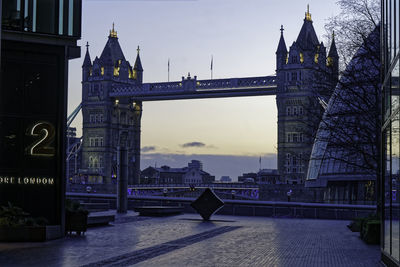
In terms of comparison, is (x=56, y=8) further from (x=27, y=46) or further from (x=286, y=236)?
(x=286, y=236)

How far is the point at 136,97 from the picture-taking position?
469ft

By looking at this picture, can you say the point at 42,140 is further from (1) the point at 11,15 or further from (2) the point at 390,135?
(2) the point at 390,135

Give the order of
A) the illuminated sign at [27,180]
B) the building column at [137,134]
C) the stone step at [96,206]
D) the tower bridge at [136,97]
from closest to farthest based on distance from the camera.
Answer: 1. the illuminated sign at [27,180]
2. the stone step at [96,206]
3. the tower bridge at [136,97]
4. the building column at [137,134]

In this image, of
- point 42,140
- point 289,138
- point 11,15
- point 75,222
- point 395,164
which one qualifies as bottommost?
point 75,222

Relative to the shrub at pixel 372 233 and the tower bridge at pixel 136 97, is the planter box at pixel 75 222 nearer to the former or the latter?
the shrub at pixel 372 233

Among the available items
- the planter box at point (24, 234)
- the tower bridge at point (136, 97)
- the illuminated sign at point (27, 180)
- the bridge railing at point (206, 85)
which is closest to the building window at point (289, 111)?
the tower bridge at point (136, 97)

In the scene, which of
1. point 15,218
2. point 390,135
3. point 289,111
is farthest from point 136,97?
point 390,135

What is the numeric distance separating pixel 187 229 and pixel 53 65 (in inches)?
357

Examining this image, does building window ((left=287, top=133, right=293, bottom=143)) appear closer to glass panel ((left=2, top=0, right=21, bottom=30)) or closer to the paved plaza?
the paved plaza

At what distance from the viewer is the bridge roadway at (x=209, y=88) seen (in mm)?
122438

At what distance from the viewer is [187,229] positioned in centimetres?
2788

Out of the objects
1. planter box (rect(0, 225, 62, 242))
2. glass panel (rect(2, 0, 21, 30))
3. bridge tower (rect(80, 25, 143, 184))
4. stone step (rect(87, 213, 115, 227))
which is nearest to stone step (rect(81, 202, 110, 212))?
stone step (rect(87, 213, 115, 227))

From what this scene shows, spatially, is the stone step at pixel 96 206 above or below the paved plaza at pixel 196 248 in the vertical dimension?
above

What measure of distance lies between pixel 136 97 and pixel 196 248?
124 metres
